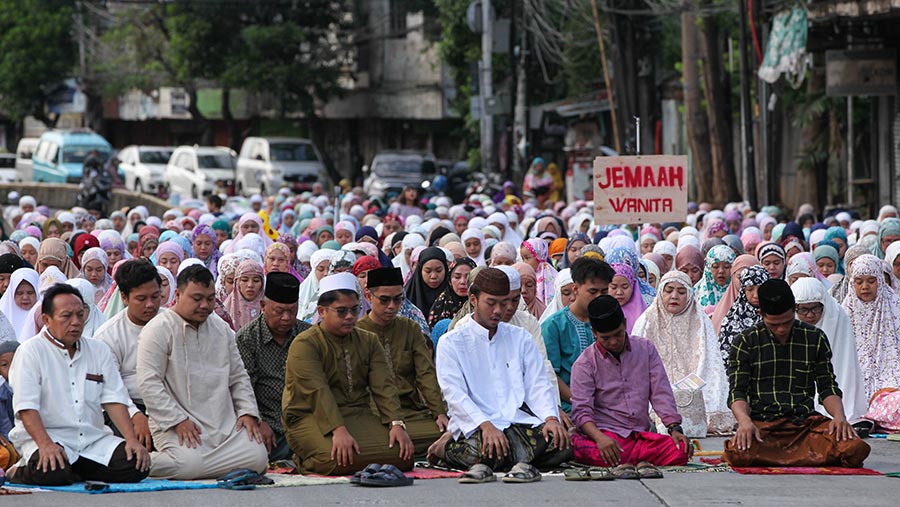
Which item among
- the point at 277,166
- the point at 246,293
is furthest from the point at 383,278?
the point at 277,166

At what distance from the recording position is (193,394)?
879 centimetres

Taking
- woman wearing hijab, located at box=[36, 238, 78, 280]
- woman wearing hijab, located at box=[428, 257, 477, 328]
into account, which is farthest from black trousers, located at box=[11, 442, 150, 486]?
woman wearing hijab, located at box=[36, 238, 78, 280]

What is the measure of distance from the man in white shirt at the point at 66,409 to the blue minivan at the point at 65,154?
31.8 metres

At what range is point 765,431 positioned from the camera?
9.02 m

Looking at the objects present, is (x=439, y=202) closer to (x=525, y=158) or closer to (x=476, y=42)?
(x=525, y=158)

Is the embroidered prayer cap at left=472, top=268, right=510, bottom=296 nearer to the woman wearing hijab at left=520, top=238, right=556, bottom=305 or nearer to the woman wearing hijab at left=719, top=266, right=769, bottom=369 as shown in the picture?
the woman wearing hijab at left=719, top=266, right=769, bottom=369

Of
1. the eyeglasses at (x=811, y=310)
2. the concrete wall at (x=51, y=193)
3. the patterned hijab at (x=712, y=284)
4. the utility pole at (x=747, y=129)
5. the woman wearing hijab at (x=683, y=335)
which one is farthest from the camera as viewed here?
the concrete wall at (x=51, y=193)

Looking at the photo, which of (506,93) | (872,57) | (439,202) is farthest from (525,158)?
(872,57)

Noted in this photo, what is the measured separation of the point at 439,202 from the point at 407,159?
11.4 metres

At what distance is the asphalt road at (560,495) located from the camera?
7.88 metres

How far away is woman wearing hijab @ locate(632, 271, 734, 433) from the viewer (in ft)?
34.4

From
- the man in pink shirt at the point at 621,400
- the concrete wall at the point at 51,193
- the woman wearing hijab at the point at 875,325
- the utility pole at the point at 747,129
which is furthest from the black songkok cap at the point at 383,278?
the concrete wall at the point at 51,193

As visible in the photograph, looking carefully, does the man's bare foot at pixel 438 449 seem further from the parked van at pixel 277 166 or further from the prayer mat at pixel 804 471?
the parked van at pixel 277 166

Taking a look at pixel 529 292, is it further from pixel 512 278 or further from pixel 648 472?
pixel 648 472
